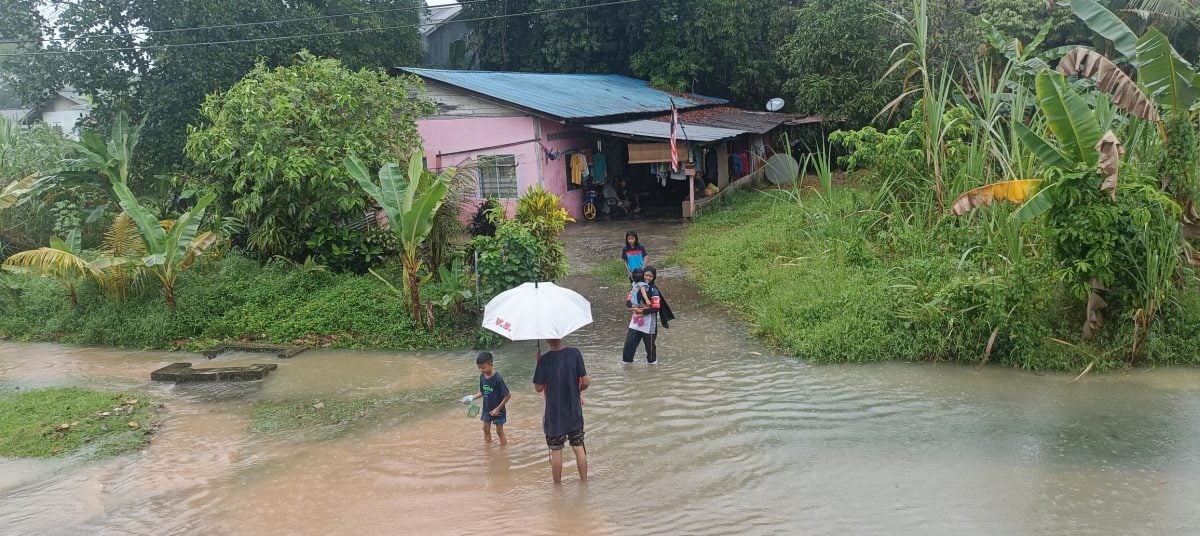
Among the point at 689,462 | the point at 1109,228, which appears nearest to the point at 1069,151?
the point at 1109,228

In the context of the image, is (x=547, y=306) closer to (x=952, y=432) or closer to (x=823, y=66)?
(x=952, y=432)

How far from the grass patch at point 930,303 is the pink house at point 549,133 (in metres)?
6.42

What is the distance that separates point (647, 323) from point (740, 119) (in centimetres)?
1541

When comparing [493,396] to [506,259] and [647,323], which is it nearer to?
[647,323]

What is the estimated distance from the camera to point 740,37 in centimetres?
2591

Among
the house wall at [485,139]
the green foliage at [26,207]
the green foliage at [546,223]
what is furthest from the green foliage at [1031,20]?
the green foliage at [26,207]

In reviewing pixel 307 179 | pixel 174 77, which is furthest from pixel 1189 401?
pixel 174 77

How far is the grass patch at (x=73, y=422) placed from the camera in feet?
25.3

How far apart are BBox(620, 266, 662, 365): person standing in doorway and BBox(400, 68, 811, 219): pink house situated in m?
7.79

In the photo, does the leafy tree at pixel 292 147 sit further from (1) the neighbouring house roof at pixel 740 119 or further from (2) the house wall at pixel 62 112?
(2) the house wall at pixel 62 112

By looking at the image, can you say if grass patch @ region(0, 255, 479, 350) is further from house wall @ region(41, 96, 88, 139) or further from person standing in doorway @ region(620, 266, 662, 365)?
house wall @ region(41, 96, 88, 139)

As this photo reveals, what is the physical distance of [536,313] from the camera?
6.52 meters

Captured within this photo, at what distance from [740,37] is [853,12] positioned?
5.09 metres

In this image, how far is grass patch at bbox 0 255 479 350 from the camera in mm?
11133
